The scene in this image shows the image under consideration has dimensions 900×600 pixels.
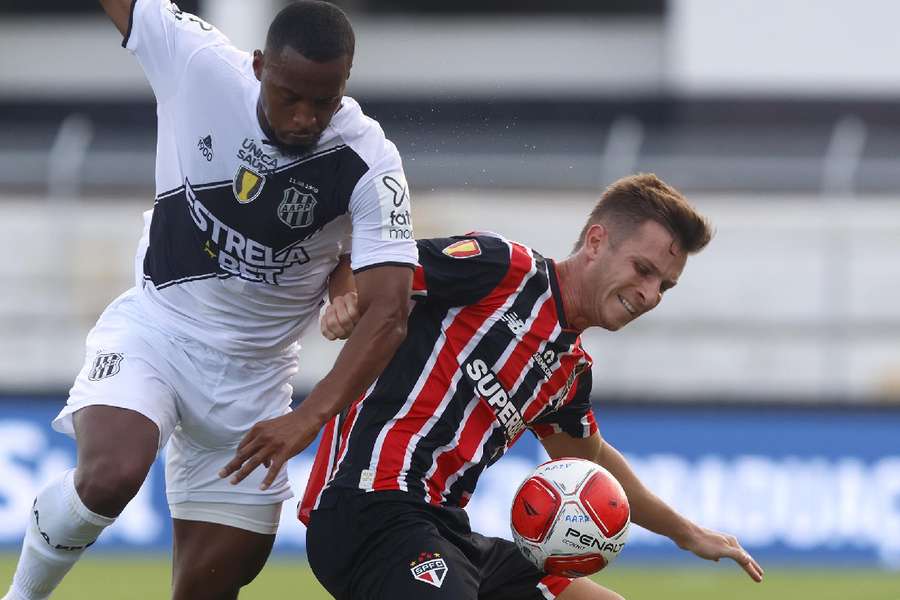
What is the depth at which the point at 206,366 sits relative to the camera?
543cm

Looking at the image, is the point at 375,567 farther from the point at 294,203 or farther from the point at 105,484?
the point at 294,203

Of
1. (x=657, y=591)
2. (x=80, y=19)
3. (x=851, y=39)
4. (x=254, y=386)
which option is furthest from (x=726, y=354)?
(x=80, y=19)

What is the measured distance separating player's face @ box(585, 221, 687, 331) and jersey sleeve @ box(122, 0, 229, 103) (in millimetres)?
1514

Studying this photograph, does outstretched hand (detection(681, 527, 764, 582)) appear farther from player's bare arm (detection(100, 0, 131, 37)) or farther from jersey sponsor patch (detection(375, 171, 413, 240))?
player's bare arm (detection(100, 0, 131, 37))

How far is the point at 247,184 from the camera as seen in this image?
5066mm

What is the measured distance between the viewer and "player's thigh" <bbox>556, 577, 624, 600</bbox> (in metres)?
5.23

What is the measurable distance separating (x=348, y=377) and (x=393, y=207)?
60 cm

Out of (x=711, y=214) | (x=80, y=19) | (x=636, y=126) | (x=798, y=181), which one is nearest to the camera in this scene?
(x=798, y=181)

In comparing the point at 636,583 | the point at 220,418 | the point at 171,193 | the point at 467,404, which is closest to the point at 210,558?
the point at 220,418

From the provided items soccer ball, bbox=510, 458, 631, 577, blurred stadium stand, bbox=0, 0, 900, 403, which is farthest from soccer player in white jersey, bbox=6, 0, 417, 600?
blurred stadium stand, bbox=0, 0, 900, 403

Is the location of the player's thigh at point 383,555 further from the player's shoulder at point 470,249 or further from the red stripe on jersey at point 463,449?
the player's shoulder at point 470,249

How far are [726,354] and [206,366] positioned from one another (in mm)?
9024

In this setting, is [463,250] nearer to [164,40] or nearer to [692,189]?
[164,40]

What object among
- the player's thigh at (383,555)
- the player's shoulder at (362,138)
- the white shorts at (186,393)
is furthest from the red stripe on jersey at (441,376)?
the white shorts at (186,393)
